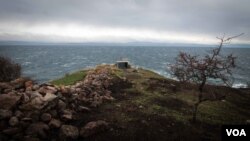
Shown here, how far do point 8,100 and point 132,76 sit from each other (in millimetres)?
18354

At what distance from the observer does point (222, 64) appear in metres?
17.7

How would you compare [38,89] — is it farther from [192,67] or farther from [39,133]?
[192,67]

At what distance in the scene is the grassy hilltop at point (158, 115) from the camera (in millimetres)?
15791

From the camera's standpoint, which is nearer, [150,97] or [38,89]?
[38,89]

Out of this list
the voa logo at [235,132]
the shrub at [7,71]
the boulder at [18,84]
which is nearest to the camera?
the voa logo at [235,132]

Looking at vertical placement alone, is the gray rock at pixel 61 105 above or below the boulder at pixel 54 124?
above

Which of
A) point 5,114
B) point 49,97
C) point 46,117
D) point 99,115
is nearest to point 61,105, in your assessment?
point 49,97

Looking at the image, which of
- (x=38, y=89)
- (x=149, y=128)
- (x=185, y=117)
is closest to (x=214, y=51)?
(x=185, y=117)

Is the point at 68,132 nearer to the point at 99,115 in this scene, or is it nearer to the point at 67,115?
the point at 67,115

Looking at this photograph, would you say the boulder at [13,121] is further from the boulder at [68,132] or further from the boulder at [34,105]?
the boulder at [68,132]

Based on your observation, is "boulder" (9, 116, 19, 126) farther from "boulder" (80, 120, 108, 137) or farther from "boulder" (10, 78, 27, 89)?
"boulder" (10, 78, 27, 89)

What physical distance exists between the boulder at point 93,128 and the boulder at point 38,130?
1966mm

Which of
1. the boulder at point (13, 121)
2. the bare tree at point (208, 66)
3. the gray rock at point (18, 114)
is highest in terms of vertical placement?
the bare tree at point (208, 66)

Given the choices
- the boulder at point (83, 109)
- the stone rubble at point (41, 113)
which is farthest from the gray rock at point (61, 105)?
Result: the boulder at point (83, 109)
